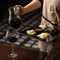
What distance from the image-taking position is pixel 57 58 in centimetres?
165

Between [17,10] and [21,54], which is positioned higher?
[17,10]

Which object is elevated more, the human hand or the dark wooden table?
the human hand

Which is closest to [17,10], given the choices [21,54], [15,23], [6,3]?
[15,23]

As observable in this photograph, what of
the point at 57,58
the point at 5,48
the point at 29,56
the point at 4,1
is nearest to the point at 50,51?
the point at 57,58

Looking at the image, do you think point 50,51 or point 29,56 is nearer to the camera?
point 29,56

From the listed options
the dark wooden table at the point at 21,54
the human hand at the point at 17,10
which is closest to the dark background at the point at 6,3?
the human hand at the point at 17,10

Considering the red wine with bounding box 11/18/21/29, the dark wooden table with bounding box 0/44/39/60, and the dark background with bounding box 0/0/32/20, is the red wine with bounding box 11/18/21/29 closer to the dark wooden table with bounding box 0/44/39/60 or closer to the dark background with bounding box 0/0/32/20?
the dark wooden table with bounding box 0/44/39/60

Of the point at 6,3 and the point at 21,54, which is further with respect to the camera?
the point at 6,3

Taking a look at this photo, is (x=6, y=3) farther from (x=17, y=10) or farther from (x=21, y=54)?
(x=21, y=54)

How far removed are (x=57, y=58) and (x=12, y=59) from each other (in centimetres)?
45

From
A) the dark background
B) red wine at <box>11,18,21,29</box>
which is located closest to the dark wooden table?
red wine at <box>11,18,21,29</box>

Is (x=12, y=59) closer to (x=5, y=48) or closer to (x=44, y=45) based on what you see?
(x=5, y=48)

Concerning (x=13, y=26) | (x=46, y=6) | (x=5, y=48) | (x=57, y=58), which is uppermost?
(x=46, y=6)

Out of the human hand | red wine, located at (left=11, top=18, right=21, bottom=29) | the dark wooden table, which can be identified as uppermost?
the human hand
